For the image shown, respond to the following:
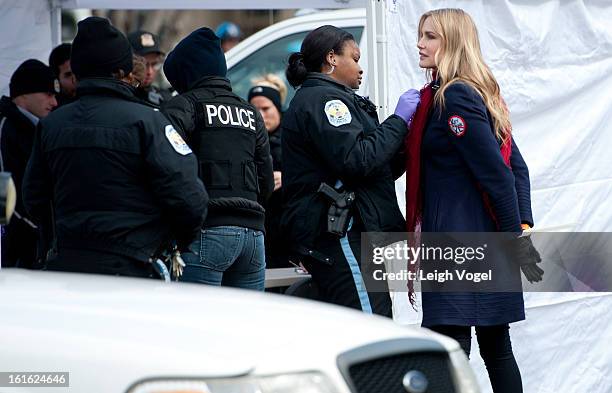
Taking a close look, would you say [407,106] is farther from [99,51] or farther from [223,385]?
[223,385]

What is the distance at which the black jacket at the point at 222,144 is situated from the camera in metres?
5.13

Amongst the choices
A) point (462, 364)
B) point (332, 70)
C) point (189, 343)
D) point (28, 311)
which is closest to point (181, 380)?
point (189, 343)

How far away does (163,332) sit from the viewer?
279 centimetres

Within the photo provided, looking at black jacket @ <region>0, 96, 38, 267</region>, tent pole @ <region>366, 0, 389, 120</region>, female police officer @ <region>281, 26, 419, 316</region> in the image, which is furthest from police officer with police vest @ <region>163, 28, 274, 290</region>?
black jacket @ <region>0, 96, 38, 267</region>

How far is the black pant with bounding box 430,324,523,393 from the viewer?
4.84 metres

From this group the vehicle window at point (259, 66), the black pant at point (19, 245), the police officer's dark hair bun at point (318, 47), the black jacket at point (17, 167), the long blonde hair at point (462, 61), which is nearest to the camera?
the long blonde hair at point (462, 61)

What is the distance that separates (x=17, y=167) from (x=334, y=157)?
8.01ft

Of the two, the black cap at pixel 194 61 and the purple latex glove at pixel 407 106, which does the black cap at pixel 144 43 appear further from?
the purple latex glove at pixel 407 106

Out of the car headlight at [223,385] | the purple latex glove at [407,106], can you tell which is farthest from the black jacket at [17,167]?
the car headlight at [223,385]

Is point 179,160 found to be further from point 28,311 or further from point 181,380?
point 181,380

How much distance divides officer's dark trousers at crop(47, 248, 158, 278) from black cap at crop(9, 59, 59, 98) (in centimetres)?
251

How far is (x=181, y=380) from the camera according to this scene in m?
2.64

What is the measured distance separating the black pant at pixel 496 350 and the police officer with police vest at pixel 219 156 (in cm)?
96

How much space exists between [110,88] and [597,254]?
3277 mm
